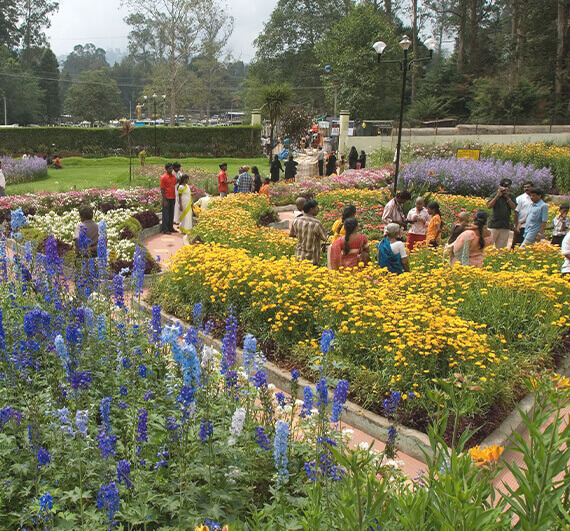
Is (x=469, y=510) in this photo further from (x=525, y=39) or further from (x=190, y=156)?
(x=525, y=39)

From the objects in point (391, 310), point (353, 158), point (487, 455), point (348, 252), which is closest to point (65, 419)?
point (487, 455)

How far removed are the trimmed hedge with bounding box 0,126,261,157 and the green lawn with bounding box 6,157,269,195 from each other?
2031mm

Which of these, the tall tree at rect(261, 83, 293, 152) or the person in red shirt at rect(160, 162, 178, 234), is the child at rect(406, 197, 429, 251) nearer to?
the person in red shirt at rect(160, 162, 178, 234)

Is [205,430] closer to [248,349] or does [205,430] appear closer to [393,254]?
[248,349]

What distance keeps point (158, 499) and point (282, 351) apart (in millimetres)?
2711

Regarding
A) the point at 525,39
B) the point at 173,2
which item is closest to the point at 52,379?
the point at 525,39

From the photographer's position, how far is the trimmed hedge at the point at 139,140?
106 feet

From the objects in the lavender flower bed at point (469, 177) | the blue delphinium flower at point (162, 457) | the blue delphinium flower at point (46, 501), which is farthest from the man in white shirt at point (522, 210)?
the blue delphinium flower at point (46, 501)

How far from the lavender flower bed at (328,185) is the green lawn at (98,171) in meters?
4.76

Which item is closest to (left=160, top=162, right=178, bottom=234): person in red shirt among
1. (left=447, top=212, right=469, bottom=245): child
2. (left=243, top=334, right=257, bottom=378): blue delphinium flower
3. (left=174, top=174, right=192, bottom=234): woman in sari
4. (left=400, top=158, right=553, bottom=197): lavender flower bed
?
(left=174, top=174, right=192, bottom=234): woman in sari

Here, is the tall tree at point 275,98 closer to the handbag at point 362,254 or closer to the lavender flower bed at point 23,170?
the lavender flower bed at point 23,170

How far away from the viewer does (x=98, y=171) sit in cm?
2611

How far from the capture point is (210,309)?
6.50m

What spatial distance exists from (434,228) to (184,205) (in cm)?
533
